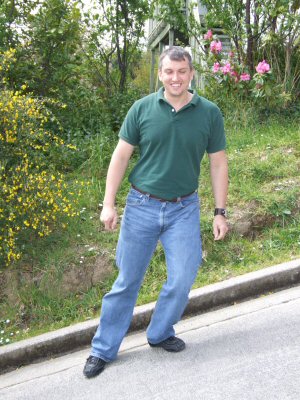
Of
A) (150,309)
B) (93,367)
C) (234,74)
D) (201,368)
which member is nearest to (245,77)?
(234,74)

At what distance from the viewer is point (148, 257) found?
320 cm

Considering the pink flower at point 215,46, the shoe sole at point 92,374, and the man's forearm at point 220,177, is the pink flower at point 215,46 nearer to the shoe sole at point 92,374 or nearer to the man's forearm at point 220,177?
the man's forearm at point 220,177

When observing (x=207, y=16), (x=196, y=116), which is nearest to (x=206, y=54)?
(x=207, y=16)

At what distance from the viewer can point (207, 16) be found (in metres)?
7.21

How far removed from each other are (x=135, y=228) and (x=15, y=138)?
186 centimetres

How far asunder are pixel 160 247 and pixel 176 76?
1.96m

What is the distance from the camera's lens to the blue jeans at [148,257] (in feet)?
10.0

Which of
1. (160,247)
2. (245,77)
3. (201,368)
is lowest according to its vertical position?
(201,368)

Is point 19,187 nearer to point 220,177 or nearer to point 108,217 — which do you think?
point 108,217

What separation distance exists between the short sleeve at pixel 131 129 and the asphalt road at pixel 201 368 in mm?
1358

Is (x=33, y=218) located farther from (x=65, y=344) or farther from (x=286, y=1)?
(x=286, y=1)

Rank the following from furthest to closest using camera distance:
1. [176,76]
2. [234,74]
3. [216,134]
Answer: [234,74] → [216,134] → [176,76]

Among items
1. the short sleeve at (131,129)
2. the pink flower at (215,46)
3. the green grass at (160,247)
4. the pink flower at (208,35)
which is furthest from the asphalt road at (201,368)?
the pink flower at (208,35)

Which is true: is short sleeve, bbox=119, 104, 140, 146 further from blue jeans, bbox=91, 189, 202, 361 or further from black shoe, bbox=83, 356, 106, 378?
black shoe, bbox=83, 356, 106, 378
